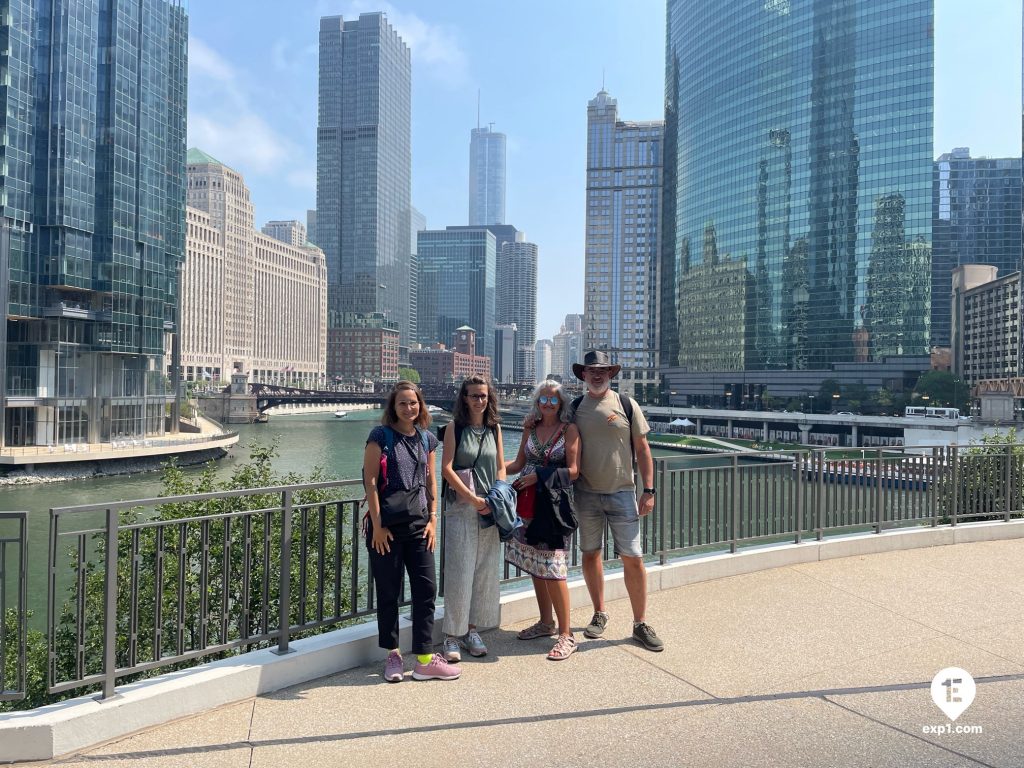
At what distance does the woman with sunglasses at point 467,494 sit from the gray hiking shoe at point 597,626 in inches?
31.3

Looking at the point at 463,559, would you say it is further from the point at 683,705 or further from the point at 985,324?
the point at 985,324

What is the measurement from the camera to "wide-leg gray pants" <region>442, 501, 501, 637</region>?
15.6ft

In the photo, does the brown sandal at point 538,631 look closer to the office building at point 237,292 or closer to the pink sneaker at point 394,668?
the pink sneaker at point 394,668

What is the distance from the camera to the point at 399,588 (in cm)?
450

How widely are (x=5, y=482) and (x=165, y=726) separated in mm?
47402

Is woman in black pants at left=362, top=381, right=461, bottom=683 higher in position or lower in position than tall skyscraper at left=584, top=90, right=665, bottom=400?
lower

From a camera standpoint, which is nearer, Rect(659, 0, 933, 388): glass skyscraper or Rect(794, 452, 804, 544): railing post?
Rect(794, 452, 804, 544): railing post

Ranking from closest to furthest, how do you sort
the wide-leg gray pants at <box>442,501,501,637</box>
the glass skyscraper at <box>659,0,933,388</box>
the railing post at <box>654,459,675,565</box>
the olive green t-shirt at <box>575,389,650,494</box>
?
1. the wide-leg gray pants at <box>442,501,501,637</box>
2. the olive green t-shirt at <box>575,389,650,494</box>
3. the railing post at <box>654,459,675,565</box>
4. the glass skyscraper at <box>659,0,933,388</box>

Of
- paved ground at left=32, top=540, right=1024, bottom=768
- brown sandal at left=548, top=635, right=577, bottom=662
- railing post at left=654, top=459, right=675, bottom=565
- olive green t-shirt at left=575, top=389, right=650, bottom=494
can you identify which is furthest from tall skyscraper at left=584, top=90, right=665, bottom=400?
brown sandal at left=548, top=635, right=577, bottom=662

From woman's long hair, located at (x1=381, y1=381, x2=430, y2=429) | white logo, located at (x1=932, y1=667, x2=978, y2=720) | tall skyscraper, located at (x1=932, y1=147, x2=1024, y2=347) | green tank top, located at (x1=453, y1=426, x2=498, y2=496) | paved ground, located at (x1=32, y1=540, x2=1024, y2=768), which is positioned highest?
tall skyscraper, located at (x1=932, y1=147, x2=1024, y2=347)

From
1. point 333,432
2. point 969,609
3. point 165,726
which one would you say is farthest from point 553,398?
point 333,432

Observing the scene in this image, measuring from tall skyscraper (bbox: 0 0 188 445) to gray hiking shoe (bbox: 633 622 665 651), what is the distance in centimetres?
5682

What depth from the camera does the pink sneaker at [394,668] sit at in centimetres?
428

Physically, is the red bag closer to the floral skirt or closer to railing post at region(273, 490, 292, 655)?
the floral skirt
